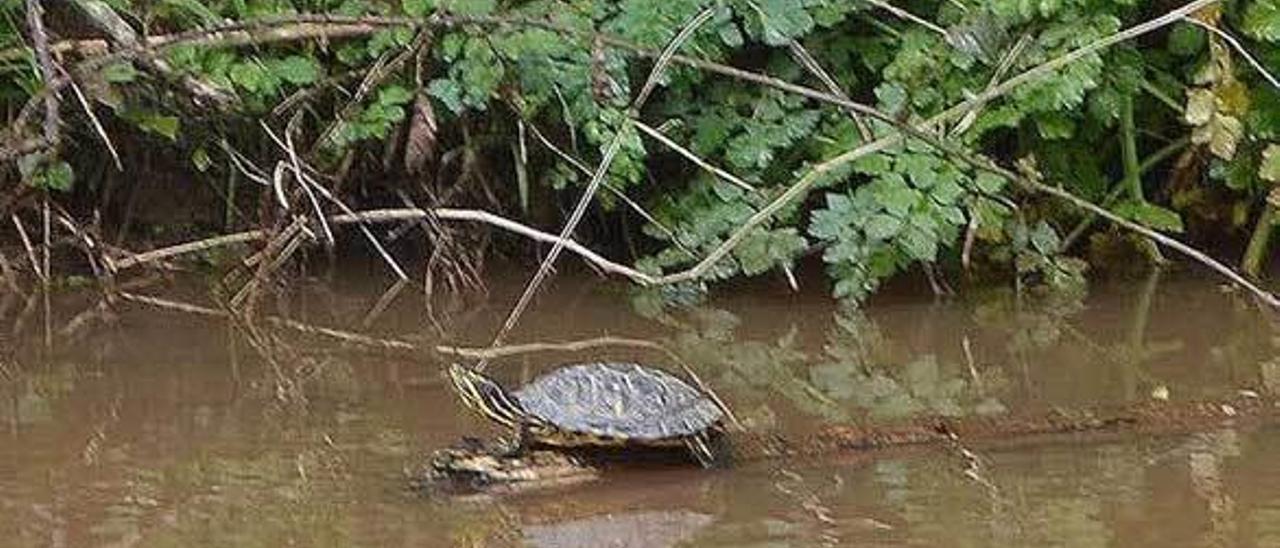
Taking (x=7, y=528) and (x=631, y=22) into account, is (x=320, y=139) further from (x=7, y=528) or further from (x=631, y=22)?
(x=7, y=528)

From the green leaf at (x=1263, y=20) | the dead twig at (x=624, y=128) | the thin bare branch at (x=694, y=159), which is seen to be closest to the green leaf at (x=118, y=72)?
the dead twig at (x=624, y=128)

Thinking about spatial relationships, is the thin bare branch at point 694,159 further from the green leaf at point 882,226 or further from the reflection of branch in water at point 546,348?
the reflection of branch in water at point 546,348

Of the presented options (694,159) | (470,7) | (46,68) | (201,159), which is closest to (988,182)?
→ (694,159)

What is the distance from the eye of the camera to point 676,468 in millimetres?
3545

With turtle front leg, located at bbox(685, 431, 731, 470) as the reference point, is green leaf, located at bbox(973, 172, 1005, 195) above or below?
above

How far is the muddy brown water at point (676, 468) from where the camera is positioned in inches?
125

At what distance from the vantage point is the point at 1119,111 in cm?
521

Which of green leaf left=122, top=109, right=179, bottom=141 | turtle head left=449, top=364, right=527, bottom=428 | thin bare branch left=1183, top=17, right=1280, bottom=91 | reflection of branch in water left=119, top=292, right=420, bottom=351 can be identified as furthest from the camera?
green leaf left=122, top=109, right=179, bottom=141

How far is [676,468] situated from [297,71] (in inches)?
81.3

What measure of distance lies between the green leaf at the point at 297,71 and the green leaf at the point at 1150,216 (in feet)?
6.57

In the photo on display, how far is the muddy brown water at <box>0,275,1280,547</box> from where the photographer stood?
3.18 metres

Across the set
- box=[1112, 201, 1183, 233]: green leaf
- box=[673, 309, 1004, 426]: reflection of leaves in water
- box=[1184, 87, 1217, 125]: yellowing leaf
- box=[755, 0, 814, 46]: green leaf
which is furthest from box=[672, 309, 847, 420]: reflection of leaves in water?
box=[1184, 87, 1217, 125]: yellowing leaf

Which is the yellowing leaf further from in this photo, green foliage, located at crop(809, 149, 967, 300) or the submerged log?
the submerged log

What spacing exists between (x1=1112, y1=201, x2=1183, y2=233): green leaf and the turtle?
190 centimetres
